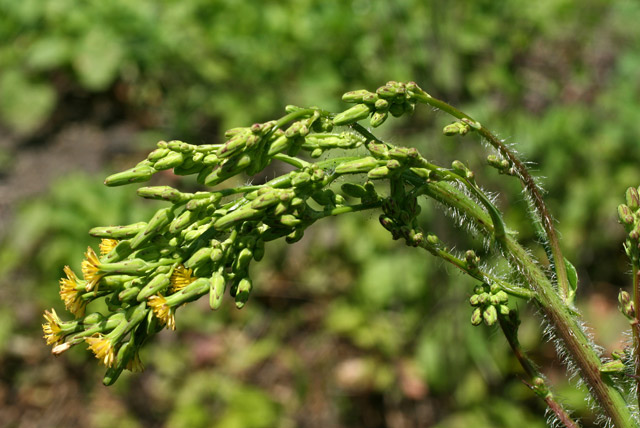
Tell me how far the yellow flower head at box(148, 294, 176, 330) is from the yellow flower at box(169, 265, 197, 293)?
0.08 metres

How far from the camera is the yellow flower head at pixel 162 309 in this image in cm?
145

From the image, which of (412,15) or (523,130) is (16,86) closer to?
(412,15)

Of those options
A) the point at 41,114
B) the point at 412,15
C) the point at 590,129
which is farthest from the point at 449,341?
the point at 41,114

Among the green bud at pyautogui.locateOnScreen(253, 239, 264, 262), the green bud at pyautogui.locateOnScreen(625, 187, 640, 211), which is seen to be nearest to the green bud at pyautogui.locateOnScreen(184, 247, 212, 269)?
the green bud at pyautogui.locateOnScreen(253, 239, 264, 262)

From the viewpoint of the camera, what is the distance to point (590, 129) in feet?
17.0

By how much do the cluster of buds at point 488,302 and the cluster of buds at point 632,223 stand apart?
34cm

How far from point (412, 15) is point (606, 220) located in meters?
2.41

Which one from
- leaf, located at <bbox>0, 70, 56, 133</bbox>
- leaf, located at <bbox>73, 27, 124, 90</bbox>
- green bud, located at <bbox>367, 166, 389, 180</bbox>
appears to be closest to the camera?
green bud, located at <bbox>367, 166, 389, 180</bbox>

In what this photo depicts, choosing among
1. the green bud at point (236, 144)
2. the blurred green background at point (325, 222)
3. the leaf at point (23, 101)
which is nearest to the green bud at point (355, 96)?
the green bud at point (236, 144)

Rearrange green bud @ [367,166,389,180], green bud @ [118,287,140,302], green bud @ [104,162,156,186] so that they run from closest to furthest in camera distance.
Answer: green bud @ [367,166,389,180] → green bud @ [118,287,140,302] → green bud @ [104,162,156,186]

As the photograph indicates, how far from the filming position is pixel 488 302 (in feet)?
4.77

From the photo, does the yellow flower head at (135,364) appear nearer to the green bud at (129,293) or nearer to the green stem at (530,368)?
the green bud at (129,293)

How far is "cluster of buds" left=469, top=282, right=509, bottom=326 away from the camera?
1.43 m

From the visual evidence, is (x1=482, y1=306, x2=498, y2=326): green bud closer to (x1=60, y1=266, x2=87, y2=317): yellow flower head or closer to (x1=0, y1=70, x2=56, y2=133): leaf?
Answer: (x1=60, y1=266, x2=87, y2=317): yellow flower head
